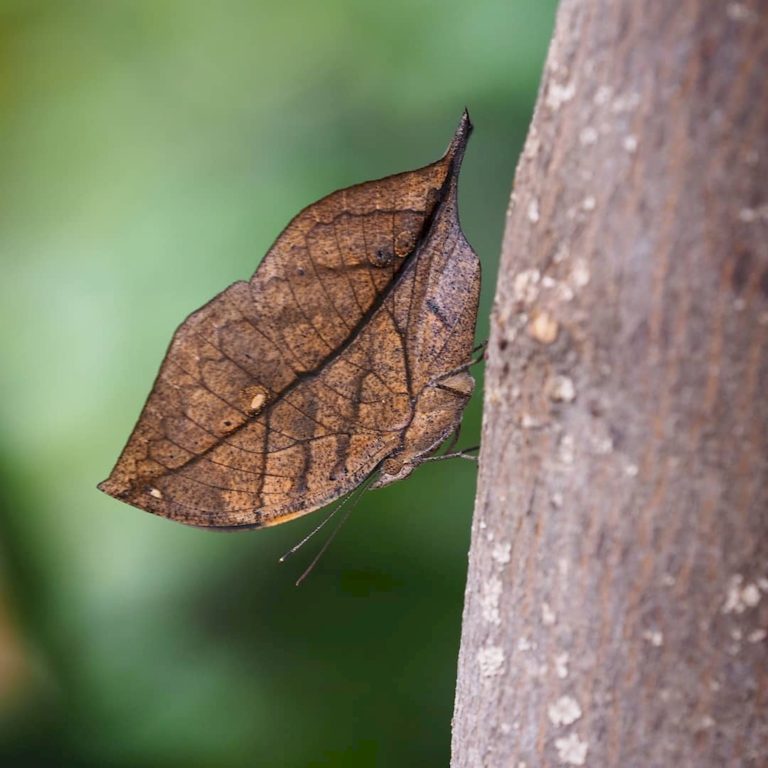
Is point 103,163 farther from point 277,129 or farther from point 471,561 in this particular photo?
point 471,561

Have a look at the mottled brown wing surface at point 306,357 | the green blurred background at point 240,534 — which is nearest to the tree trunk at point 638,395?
the mottled brown wing surface at point 306,357

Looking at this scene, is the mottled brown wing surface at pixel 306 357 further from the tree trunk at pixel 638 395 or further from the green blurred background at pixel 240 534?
the green blurred background at pixel 240 534

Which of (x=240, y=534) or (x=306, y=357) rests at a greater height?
(x=306, y=357)

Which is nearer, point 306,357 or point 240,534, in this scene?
point 306,357

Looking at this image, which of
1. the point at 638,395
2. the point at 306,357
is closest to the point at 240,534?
the point at 306,357

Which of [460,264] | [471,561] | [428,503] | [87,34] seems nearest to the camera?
[471,561]

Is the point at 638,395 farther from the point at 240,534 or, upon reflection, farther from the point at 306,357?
the point at 240,534

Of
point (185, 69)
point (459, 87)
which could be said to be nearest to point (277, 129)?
point (185, 69)
